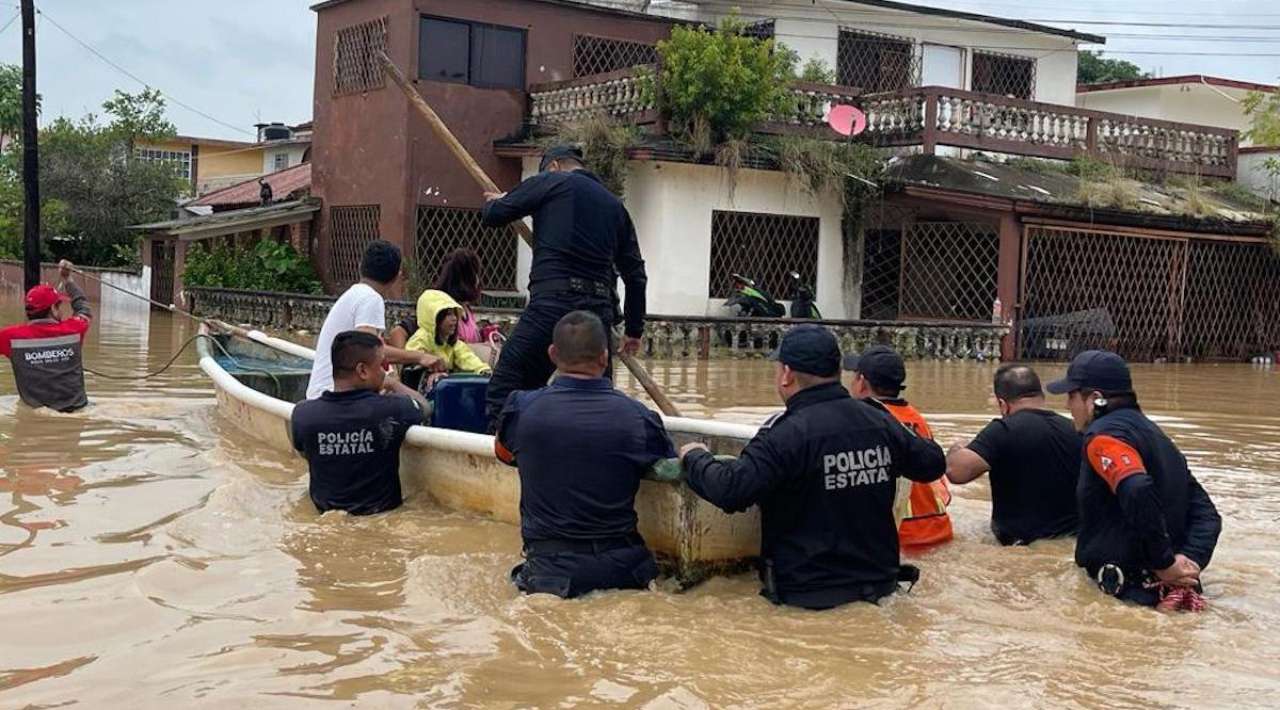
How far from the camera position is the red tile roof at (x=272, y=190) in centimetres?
2916

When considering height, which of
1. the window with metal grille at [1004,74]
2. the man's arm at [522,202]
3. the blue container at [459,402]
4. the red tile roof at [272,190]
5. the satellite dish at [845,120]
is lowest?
the blue container at [459,402]

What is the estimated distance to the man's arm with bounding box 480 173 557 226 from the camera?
256 inches

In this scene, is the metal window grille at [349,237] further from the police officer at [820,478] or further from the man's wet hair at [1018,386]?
the police officer at [820,478]

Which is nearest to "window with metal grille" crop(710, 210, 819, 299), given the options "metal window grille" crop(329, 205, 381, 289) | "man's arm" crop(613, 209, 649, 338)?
"metal window grille" crop(329, 205, 381, 289)

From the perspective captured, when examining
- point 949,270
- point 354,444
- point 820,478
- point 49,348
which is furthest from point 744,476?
point 949,270

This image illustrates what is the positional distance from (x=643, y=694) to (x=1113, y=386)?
238cm

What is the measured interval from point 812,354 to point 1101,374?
1266 mm

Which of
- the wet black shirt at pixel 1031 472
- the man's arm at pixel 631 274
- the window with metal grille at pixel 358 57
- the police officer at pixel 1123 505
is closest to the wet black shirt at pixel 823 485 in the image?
the police officer at pixel 1123 505

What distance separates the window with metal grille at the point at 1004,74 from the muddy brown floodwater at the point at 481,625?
17836 mm

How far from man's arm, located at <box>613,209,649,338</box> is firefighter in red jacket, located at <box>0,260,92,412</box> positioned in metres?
5.49

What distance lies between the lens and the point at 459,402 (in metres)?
7.45

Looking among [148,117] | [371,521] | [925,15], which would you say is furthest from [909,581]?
[148,117]

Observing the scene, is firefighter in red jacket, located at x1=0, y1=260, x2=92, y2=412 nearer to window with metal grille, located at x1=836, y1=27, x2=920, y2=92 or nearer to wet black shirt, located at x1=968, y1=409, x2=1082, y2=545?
wet black shirt, located at x1=968, y1=409, x2=1082, y2=545

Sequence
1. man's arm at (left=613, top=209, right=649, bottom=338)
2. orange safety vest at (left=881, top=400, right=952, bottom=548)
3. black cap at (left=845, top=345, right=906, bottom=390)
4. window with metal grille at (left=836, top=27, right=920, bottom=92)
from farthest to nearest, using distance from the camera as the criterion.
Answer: window with metal grille at (left=836, top=27, right=920, bottom=92), man's arm at (left=613, top=209, right=649, bottom=338), orange safety vest at (left=881, top=400, right=952, bottom=548), black cap at (left=845, top=345, right=906, bottom=390)
